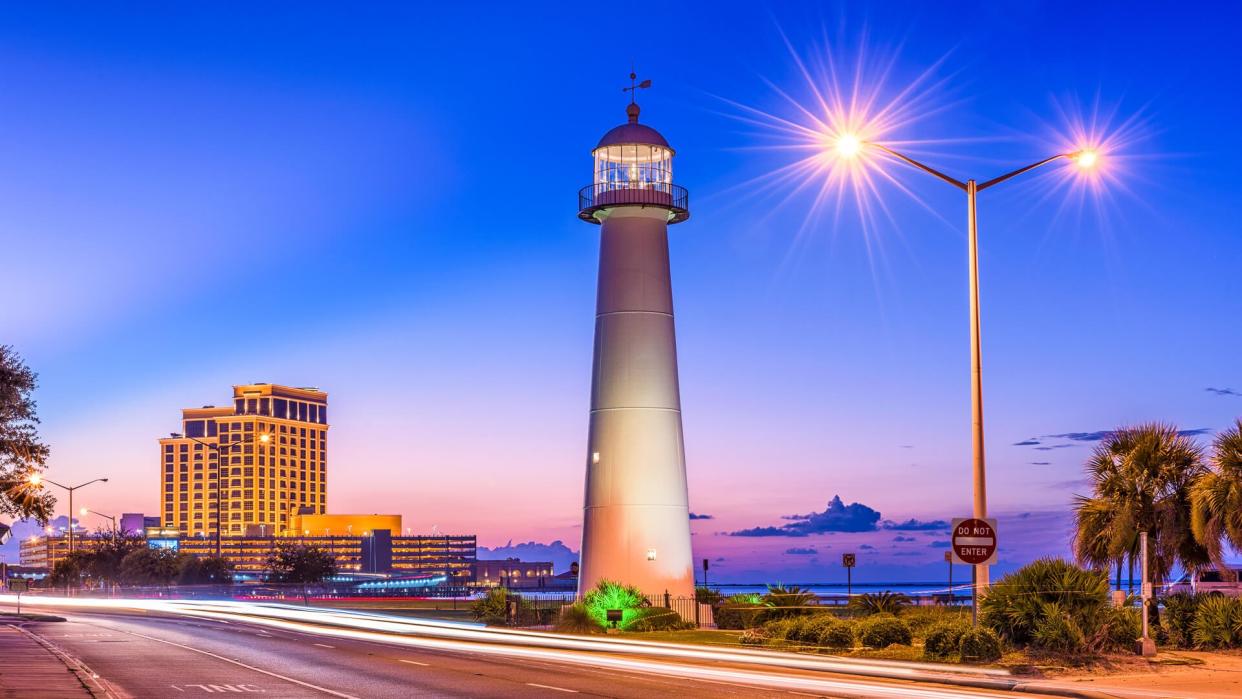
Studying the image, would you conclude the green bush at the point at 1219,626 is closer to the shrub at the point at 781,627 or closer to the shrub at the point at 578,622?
the shrub at the point at 781,627

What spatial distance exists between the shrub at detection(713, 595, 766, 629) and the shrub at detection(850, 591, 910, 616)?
14.5 feet

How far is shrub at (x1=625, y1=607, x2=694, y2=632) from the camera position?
4169 cm

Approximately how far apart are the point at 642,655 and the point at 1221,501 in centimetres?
1351

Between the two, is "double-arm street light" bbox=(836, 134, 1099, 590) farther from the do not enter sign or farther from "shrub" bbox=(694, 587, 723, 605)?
"shrub" bbox=(694, 587, 723, 605)

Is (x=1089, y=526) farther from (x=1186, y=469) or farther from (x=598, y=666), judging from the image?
(x=598, y=666)

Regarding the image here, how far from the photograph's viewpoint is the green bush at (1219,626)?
28.9m

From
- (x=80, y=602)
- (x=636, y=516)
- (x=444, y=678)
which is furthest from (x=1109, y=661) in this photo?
(x=80, y=602)

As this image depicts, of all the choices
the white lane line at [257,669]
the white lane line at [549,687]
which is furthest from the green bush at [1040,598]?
the white lane line at [257,669]

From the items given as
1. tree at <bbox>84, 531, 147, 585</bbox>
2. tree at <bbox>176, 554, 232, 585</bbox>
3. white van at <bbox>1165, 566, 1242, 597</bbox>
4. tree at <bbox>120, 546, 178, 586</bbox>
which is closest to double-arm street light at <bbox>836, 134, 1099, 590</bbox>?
white van at <bbox>1165, 566, 1242, 597</bbox>

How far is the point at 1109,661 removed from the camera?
26297 millimetres

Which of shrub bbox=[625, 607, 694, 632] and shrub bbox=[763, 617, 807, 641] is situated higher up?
shrub bbox=[763, 617, 807, 641]

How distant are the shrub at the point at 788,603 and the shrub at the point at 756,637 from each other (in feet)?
11.5

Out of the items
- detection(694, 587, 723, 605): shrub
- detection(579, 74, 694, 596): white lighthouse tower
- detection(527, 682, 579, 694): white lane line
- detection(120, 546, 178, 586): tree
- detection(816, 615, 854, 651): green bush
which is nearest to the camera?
detection(527, 682, 579, 694): white lane line

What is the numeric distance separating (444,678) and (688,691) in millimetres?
5638
